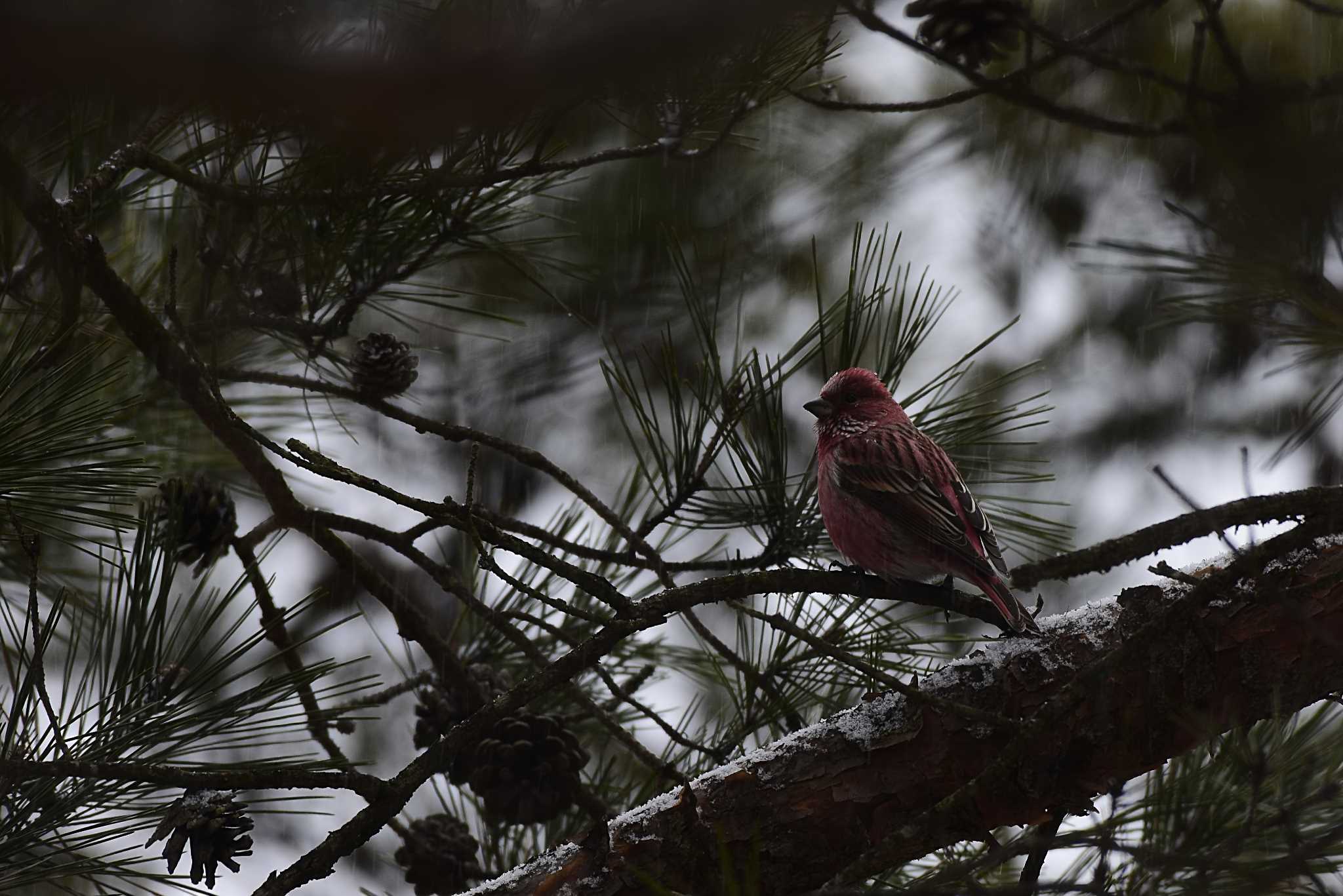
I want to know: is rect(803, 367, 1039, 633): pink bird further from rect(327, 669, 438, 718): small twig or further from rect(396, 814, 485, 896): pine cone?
rect(396, 814, 485, 896): pine cone

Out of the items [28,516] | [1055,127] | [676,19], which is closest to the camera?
[676,19]

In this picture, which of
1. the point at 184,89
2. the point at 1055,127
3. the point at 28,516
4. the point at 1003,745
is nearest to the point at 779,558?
the point at 1003,745

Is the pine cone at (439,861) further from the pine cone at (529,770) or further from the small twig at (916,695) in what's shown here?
the small twig at (916,695)

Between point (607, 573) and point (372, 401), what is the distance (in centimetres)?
91

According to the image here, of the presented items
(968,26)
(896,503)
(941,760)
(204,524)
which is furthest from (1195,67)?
(204,524)

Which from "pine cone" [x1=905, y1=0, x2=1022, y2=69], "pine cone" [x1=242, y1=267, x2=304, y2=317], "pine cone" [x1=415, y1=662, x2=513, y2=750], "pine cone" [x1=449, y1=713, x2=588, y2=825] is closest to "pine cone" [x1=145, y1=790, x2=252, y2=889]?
"pine cone" [x1=449, y1=713, x2=588, y2=825]

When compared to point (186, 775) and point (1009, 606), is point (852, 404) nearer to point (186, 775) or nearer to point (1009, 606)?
point (1009, 606)

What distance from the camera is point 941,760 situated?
1960 millimetres

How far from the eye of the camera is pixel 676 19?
1.18 meters

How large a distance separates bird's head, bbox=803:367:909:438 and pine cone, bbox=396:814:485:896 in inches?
59.4

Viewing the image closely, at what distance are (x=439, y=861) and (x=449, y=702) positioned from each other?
387 mm

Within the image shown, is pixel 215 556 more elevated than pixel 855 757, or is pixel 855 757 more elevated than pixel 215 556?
pixel 215 556

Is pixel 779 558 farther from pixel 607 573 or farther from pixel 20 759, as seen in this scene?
pixel 20 759

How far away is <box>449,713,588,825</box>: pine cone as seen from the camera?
8.18ft
